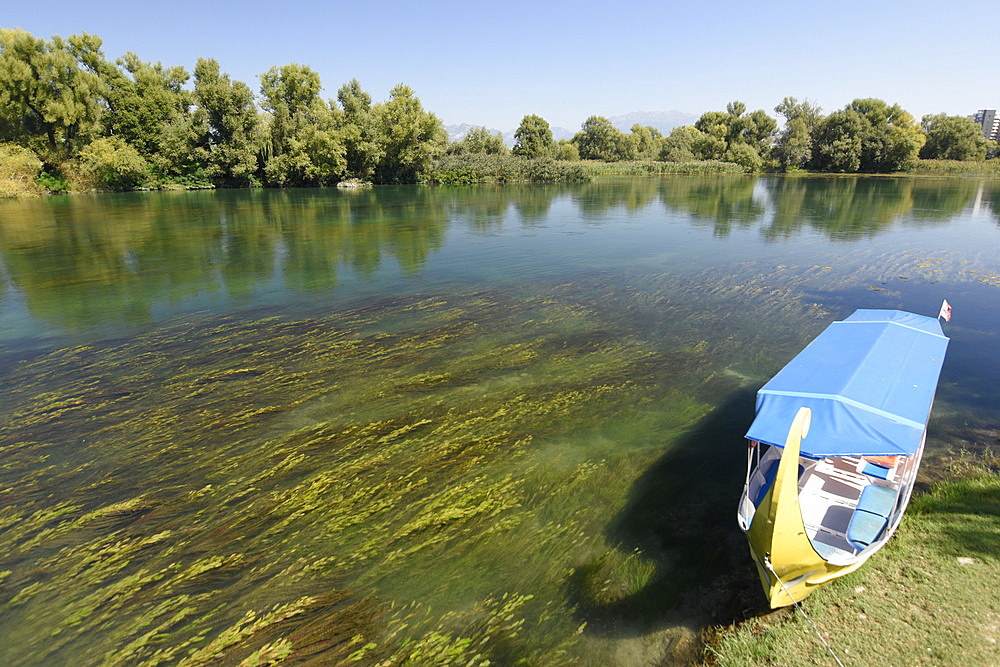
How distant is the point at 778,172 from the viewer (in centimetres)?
11638

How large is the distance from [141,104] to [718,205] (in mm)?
82639

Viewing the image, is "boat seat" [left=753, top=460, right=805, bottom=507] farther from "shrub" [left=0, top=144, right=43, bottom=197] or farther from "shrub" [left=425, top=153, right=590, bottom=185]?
"shrub" [left=425, top=153, right=590, bottom=185]

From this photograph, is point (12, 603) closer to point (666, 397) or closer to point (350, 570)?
point (350, 570)

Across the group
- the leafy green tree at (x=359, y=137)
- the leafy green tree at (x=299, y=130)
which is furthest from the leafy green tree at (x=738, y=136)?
the leafy green tree at (x=299, y=130)

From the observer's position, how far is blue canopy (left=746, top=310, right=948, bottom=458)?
7.01 meters

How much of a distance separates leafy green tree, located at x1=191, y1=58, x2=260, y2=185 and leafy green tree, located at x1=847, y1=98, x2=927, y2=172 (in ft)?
389

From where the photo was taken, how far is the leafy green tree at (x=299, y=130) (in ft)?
257

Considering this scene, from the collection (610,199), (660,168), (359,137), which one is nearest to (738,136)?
(660,168)

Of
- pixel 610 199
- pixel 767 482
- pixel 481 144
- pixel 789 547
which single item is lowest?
pixel 767 482

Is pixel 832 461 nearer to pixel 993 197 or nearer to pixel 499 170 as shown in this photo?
pixel 993 197

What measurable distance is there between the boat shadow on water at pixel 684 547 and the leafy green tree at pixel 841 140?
399ft

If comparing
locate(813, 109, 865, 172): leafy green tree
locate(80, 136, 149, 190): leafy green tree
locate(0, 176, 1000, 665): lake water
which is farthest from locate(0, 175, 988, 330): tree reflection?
locate(813, 109, 865, 172): leafy green tree

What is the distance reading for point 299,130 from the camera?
265 ft

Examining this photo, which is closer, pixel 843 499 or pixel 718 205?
pixel 843 499
